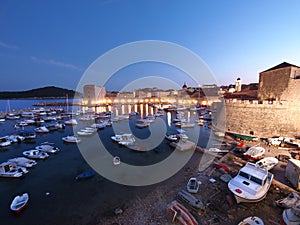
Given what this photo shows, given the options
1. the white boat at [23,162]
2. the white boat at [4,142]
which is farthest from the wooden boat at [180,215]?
the white boat at [4,142]

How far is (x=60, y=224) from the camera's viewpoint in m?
6.27

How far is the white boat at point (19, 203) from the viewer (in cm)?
690

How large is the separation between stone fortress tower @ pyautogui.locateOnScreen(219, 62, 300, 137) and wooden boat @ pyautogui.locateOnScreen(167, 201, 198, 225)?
13483mm

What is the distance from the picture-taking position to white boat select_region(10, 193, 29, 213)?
6899 mm

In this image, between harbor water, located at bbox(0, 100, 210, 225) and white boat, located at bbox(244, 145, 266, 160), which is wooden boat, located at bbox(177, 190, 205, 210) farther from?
white boat, located at bbox(244, 145, 266, 160)

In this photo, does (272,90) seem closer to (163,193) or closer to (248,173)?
(248,173)

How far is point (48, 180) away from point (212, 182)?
10.6 m

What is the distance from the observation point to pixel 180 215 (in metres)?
5.84

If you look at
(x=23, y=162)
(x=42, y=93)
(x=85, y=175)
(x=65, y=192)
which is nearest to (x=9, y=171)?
(x=23, y=162)

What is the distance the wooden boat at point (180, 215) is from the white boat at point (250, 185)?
228 cm

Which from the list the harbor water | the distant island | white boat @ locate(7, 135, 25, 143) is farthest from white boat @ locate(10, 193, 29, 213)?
the distant island

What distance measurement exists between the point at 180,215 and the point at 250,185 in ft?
11.6

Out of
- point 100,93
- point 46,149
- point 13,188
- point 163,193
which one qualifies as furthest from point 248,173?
point 100,93

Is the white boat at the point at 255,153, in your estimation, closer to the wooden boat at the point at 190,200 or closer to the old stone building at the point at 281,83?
the wooden boat at the point at 190,200
